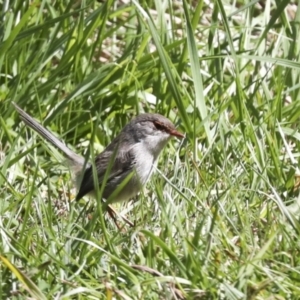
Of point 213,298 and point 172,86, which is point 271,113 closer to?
point 172,86

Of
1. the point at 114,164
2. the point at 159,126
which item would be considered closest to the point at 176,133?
the point at 159,126

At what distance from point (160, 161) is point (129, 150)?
21 cm

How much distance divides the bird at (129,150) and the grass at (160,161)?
88mm

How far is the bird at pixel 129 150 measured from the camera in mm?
6473

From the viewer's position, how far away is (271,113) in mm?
6418

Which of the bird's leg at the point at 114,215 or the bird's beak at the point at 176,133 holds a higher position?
the bird's beak at the point at 176,133

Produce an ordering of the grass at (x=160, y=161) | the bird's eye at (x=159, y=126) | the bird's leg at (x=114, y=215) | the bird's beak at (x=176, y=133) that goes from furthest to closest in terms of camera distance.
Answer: the bird's eye at (x=159, y=126)
the bird's beak at (x=176, y=133)
the bird's leg at (x=114, y=215)
the grass at (x=160, y=161)

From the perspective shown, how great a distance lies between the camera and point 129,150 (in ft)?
22.2

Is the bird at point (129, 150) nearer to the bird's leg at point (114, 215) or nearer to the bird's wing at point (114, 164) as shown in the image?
the bird's wing at point (114, 164)

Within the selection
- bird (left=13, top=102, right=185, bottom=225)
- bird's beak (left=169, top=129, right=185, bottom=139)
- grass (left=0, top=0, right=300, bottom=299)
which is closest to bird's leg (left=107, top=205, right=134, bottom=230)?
grass (left=0, top=0, right=300, bottom=299)

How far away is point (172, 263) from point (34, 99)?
253 centimetres

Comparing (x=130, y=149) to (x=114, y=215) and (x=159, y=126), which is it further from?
(x=114, y=215)

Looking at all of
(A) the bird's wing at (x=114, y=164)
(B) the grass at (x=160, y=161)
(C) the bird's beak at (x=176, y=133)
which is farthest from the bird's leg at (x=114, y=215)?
(C) the bird's beak at (x=176, y=133)

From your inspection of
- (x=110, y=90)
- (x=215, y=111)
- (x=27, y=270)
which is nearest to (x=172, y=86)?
(x=215, y=111)
